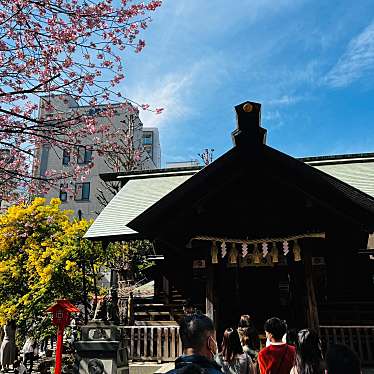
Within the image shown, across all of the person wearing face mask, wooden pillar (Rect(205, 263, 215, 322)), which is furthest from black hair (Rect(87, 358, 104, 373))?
the person wearing face mask

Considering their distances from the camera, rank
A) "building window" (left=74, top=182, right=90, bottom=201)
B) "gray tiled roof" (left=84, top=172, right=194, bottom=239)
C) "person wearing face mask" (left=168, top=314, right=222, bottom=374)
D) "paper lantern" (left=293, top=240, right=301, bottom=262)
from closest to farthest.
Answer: "person wearing face mask" (left=168, top=314, right=222, bottom=374), "paper lantern" (left=293, top=240, right=301, bottom=262), "gray tiled roof" (left=84, top=172, right=194, bottom=239), "building window" (left=74, top=182, right=90, bottom=201)

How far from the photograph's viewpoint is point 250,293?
1051cm

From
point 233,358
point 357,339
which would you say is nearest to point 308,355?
point 233,358

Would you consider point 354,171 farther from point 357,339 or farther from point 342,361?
point 342,361

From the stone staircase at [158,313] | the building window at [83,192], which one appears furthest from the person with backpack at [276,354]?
the building window at [83,192]

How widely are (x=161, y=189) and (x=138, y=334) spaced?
589cm

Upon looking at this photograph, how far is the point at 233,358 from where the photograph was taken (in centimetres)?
383

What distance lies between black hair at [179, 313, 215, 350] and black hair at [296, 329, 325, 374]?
1.33 meters

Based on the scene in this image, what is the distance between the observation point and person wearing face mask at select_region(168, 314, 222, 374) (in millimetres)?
2119

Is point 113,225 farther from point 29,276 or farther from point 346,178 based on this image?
point 29,276

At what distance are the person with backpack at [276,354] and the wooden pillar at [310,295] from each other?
370 cm

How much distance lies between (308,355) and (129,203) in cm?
984

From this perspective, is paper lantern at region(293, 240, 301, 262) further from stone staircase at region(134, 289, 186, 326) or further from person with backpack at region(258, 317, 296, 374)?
stone staircase at region(134, 289, 186, 326)

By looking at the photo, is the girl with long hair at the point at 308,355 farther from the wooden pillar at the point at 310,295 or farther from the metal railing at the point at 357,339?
the metal railing at the point at 357,339
